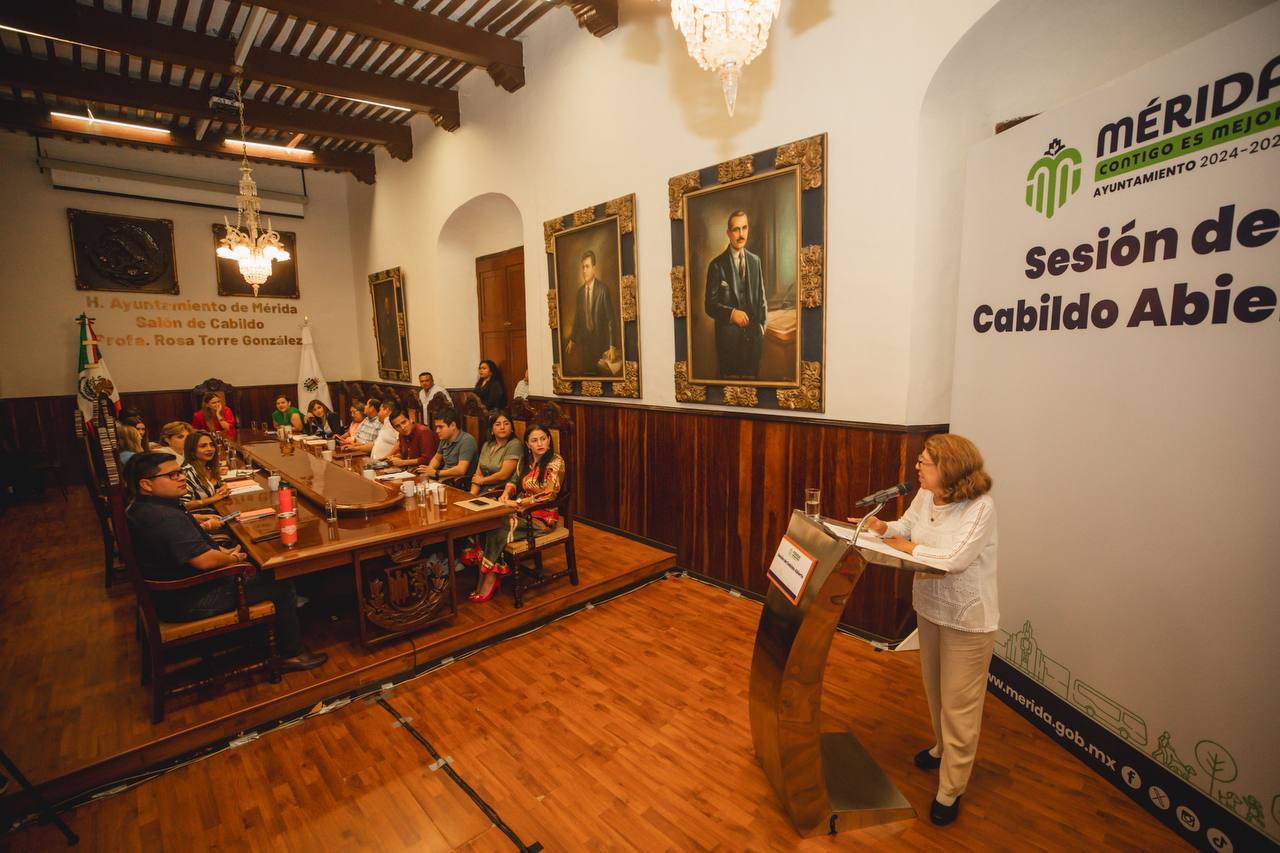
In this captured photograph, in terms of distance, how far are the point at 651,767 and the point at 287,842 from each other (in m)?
1.52

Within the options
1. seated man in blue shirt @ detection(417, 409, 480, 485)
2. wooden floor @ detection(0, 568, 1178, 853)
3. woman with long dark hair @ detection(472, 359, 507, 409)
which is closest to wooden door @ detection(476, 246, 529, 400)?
woman with long dark hair @ detection(472, 359, 507, 409)

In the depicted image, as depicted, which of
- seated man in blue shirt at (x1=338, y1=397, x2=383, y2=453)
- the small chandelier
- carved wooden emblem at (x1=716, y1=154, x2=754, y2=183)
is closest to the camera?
carved wooden emblem at (x1=716, y1=154, x2=754, y2=183)

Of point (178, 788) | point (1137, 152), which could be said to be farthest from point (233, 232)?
point (1137, 152)

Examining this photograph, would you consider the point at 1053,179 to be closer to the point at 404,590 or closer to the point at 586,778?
the point at 586,778

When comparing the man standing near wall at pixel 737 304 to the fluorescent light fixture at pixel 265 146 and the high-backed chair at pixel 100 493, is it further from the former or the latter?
the fluorescent light fixture at pixel 265 146

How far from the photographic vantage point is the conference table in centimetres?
312

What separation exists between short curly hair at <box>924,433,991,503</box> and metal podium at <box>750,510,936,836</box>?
1.15 feet

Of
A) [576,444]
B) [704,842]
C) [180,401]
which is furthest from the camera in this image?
[180,401]

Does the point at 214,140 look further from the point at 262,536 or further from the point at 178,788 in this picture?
the point at 178,788

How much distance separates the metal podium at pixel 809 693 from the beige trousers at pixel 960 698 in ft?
0.86

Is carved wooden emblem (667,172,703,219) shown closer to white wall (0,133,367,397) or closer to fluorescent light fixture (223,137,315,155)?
fluorescent light fixture (223,137,315,155)

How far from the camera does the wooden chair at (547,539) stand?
13.1 feet

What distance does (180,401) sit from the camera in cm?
921

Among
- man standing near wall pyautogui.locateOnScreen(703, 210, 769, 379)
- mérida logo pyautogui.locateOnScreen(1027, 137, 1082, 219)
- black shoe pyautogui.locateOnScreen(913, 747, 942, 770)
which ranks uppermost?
mérida logo pyautogui.locateOnScreen(1027, 137, 1082, 219)
